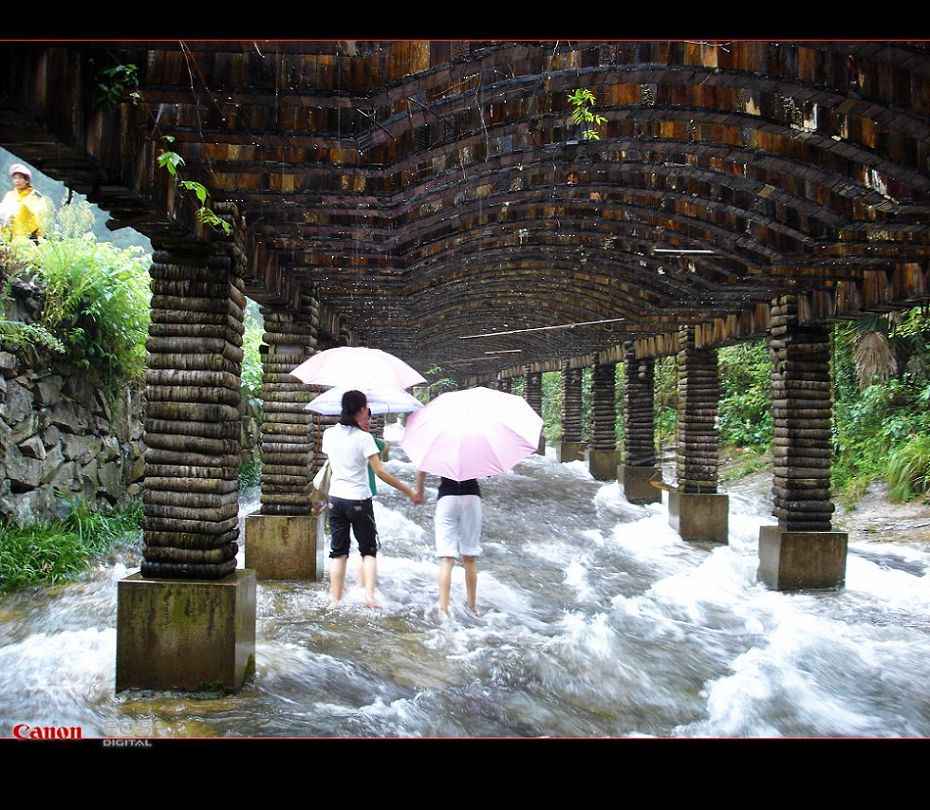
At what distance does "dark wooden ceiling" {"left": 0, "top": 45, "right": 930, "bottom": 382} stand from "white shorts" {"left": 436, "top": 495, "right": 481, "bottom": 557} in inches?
98.7

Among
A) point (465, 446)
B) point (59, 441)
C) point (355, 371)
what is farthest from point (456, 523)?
point (59, 441)

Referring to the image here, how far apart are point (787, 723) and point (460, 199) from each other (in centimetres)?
502

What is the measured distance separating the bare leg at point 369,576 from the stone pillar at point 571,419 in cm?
1862

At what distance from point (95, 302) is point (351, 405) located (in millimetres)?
5188

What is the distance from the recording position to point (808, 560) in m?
9.35

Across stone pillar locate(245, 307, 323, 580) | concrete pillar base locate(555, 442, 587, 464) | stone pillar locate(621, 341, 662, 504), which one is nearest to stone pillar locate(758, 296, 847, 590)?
stone pillar locate(245, 307, 323, 580)

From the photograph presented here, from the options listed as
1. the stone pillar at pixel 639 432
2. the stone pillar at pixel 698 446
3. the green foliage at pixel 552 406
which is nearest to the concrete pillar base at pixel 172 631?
the stone pillar at pixel 698 446

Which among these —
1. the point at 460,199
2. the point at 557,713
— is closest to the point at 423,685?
the point at 557,713

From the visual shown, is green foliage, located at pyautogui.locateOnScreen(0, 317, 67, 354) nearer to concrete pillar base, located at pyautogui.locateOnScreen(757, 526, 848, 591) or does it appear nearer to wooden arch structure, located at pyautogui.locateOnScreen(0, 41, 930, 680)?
wooden arch structure, located at pyautogui.locateOnScreen(0, 41, 930, 680)

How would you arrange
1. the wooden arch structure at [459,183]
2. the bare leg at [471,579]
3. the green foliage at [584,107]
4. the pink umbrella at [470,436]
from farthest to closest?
the bare leg at [471,579] → the pink umbrella at [470,436] → the green foliage at [584,107] → the wooden arch structure at [459,183]

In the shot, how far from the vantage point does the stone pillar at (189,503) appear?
16.7ft

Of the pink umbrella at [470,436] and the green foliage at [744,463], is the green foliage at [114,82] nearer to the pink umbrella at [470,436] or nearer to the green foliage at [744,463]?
the pink umbrella at [470,436]

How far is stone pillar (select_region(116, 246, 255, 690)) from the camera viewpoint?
5078 mm
